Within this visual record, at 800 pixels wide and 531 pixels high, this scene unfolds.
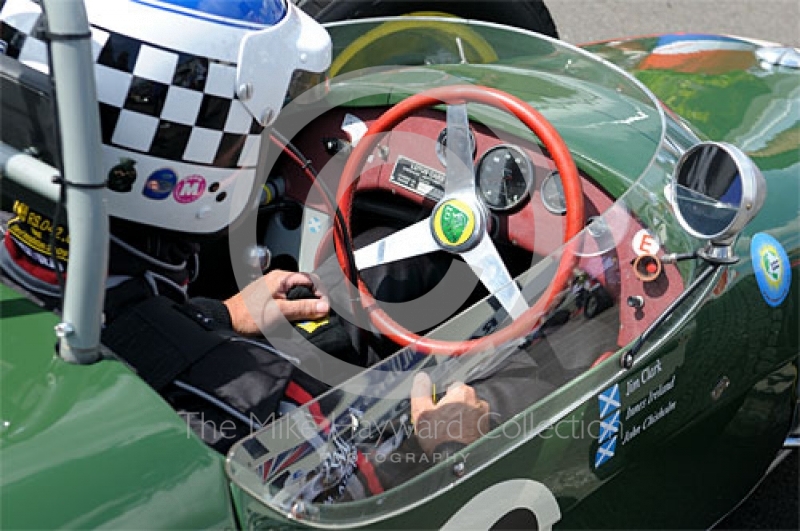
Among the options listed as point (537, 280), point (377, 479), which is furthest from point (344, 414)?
point (537, 280)

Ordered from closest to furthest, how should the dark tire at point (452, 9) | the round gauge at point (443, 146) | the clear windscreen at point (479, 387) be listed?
1. the clear windscreen at point (479, 387)
2. the round gauge at point (443, 146)
3. the dark tire at point (452, 9)

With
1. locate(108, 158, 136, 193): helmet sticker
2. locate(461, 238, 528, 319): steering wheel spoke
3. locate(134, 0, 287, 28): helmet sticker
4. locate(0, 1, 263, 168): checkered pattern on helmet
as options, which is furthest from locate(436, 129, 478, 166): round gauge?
locate(108, 158, 136, 193): helmet sticker

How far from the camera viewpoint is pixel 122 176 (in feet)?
6.79

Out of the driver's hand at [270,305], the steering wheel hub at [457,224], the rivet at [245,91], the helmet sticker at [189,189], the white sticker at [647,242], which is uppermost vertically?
the rivet at [245,91]

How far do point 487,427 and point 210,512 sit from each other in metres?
0.60

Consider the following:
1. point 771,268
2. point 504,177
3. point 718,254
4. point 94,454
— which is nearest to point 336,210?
point 504,177

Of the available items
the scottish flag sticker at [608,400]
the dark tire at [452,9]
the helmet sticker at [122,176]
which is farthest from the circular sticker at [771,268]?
the dark tire at [452,9]

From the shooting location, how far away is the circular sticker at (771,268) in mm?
2562

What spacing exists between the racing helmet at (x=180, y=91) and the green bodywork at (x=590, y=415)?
358 mm

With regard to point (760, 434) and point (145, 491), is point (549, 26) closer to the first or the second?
point (760, 434)

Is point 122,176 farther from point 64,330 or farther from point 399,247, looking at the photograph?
point 399,247

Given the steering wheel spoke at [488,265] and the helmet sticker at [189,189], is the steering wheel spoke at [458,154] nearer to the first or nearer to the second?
the steering wheel spoke at [488,265]

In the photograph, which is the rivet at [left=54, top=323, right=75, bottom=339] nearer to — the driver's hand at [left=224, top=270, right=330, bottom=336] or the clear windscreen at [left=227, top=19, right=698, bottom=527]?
the clear windscreen at [left=227, top=19, right=698, bottom=527]

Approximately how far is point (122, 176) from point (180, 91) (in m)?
0.19
